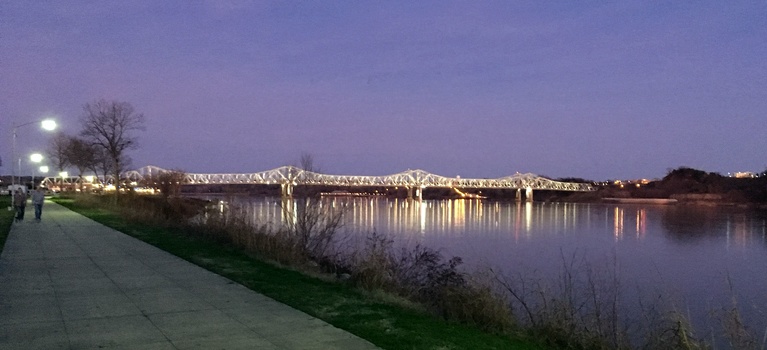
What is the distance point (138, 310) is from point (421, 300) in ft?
18.5

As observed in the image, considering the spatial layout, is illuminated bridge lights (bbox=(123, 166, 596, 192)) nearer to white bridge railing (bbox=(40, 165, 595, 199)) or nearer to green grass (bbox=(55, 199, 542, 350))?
white bridge railing (bbox=(40, 165, 595, 199))

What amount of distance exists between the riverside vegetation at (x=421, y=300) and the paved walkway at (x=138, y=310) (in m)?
0.56

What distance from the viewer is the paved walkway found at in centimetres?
700

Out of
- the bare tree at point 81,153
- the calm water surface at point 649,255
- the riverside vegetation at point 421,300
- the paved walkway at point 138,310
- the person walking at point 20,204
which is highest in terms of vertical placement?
the bare tree at point 81,153

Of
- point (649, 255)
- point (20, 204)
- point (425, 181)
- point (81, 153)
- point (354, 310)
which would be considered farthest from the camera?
point (425, 181)

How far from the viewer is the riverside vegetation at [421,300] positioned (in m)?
8.55

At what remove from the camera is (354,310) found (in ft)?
29.9

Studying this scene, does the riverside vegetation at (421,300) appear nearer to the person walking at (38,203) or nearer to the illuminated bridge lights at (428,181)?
the person walking at (38,203)

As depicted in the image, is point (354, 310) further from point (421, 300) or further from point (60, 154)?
point (60, 154)

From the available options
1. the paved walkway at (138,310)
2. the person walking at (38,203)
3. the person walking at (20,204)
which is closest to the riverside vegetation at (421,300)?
the paved walkway at (138,310)

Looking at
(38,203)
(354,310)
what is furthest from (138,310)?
(38,203)

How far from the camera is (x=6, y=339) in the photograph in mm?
6949

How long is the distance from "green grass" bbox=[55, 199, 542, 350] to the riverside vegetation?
2 cm

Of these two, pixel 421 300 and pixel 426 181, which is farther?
pixel 426 181
